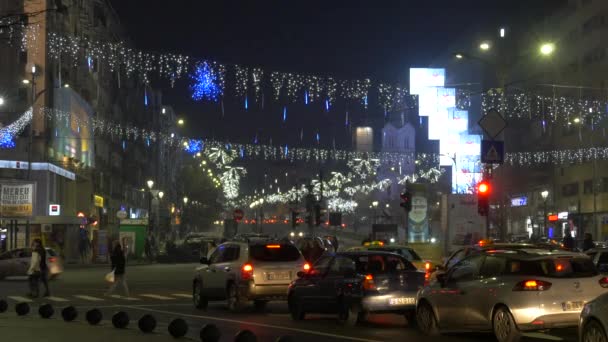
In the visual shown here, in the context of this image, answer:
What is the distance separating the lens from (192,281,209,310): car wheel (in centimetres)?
2242

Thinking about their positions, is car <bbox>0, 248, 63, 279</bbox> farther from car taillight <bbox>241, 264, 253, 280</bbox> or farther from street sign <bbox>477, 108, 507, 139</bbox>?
street sign <bbox>477, 108, 507, 139</bbox>

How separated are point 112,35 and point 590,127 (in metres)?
43.2

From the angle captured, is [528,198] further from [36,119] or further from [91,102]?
[36,119]

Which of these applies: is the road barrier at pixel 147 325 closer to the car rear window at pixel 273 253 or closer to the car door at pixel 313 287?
the car door at pixel 313 287

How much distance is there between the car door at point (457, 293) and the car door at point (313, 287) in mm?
3734

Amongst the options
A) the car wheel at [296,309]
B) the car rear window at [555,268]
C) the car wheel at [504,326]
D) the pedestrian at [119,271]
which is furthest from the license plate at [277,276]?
the car rear window at [555,268]

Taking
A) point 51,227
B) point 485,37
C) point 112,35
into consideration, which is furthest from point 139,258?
point 485,37

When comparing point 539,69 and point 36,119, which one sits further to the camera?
point 539,69

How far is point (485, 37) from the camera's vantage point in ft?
343

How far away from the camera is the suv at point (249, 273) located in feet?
68.7

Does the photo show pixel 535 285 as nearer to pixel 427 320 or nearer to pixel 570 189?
pixel 427 320

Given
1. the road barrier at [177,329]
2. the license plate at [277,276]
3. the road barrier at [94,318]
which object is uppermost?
the license plate at [277,276]

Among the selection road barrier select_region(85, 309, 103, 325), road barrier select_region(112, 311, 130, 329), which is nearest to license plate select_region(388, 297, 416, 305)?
road barrier select_region(112, 311, 130, 329)

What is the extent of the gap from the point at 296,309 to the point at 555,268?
7.15m
